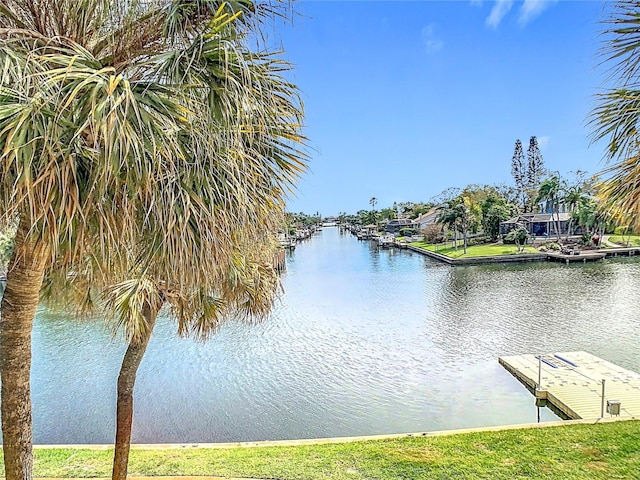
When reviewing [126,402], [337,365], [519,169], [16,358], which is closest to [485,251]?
[337,365]

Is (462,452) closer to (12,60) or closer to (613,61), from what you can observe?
(613,61)

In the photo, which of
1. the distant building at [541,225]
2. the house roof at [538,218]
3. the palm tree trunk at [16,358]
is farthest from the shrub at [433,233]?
the palm tree trunk at [16,358]

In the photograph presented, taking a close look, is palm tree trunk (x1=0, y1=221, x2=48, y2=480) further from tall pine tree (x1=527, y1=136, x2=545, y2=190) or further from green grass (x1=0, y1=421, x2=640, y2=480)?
tall pine tree (x1=527, y1=136, x2=545, y2=190)

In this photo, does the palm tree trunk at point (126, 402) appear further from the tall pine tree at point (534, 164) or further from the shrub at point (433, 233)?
the tall pine tree at point (534, 164)

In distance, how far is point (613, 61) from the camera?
352 cm

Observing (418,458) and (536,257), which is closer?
(418,458)

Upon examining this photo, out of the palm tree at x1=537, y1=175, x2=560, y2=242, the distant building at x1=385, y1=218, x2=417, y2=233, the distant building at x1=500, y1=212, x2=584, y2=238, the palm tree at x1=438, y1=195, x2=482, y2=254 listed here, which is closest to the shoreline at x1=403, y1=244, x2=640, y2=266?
the palm tree at x1=438, y1=195, x2=482, y2=254

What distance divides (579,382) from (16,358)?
10775mm

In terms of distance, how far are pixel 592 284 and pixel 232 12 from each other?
82.6ft

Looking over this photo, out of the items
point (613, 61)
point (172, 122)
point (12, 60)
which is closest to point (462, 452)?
point (613, 61)

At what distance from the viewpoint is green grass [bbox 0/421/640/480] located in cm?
474

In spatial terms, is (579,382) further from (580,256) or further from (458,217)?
(458,217)

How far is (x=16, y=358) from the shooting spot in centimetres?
262

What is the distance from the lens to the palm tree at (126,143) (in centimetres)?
182
